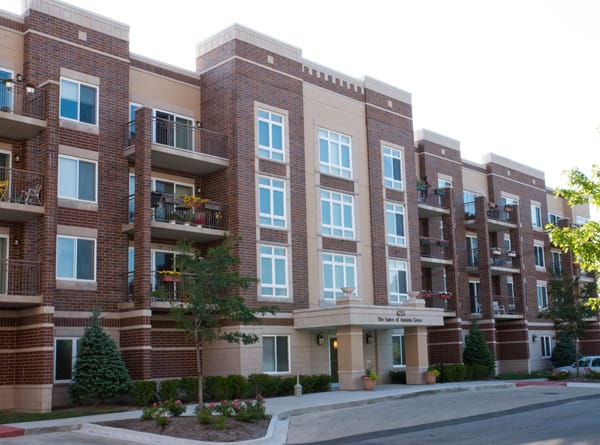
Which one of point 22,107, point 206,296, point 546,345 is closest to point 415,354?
point 206,296

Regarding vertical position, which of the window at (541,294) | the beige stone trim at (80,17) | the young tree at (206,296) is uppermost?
the beige stone trim at (80,17)

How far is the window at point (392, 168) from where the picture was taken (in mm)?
36156

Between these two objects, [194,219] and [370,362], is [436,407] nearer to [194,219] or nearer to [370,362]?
[370,362]

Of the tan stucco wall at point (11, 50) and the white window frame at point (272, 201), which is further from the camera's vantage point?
the white window frame at point (272, 201)

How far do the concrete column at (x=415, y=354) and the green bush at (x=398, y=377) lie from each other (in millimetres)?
746

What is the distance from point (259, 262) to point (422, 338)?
8.37 meters

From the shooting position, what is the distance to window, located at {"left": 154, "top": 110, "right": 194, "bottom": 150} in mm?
29453

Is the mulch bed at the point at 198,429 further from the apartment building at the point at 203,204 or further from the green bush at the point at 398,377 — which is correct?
the green bush at the point at 398,377

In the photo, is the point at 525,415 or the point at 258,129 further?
the point at 258,129

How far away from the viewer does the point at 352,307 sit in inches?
1145

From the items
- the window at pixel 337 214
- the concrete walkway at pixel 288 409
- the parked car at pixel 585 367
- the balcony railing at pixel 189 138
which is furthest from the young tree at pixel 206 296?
the parked car at pixel 585 367

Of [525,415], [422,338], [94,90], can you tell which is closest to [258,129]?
[94,90]

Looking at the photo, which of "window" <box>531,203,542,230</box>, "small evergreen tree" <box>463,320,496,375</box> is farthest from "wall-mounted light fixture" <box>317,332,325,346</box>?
"window" <box>531,203,542,230</box>

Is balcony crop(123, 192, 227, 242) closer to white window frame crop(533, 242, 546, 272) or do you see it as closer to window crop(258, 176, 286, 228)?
window crop(258, 176, 286, 228)
